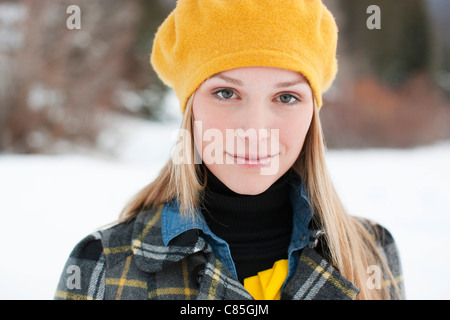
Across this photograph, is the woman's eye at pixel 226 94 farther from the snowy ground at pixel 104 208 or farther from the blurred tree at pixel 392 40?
the blurred tree at pixel 392 40

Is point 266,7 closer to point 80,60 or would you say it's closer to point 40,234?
point 40,234

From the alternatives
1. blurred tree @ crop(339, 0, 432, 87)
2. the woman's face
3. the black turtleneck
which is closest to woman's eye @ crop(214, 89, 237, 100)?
the woman's face

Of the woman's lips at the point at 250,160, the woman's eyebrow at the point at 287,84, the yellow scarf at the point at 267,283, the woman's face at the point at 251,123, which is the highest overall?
the woman's eyebrow at the point at 287,84

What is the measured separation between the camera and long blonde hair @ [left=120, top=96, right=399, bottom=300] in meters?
1.39

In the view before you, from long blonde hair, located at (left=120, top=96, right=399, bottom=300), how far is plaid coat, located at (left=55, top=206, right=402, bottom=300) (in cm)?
A: 10

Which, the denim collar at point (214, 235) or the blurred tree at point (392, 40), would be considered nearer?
the denim collar at point (214, 235)

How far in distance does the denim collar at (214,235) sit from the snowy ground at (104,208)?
1470 millimetres

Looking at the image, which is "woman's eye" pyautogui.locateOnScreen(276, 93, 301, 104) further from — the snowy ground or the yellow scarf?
the snowy ground

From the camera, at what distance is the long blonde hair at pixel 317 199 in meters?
1.39

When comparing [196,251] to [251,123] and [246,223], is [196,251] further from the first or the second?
[251,123]

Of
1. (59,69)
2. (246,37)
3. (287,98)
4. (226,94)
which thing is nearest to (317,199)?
(287,98)

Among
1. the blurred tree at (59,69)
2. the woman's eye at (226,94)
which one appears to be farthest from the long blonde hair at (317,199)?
the blurred tree at (59,69)

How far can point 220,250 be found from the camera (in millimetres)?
1351

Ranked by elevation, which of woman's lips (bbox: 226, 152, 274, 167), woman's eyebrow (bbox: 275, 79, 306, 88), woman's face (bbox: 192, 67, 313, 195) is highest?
woman's eyebrow (bbox: 275, 79, 306, 88)
